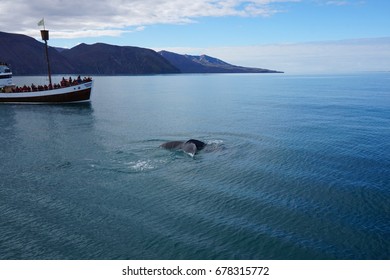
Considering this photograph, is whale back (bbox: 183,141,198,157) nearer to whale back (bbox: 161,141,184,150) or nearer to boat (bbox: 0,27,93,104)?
whale back (bbox: 161,141,184,150)

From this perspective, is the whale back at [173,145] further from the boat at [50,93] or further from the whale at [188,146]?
the boat at [50,93]

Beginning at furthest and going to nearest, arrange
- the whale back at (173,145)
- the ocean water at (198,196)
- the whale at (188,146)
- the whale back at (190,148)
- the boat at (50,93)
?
the boat at (50,93) < the whale back at (173,145) < the whale at (188,146) < the whale back at (190,148) < the ocean water at (198,196)

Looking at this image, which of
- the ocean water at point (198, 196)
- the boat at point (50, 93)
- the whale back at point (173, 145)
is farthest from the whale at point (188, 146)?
the boat at point (50, 93)

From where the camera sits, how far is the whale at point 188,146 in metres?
33.4

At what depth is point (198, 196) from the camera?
23.0m

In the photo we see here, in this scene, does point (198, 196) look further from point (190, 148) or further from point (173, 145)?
point (173, 145)

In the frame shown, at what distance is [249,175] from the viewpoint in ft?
88.5

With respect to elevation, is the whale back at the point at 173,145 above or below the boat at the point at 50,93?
below

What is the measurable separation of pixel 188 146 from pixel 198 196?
11614mm

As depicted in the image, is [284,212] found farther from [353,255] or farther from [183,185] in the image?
[183,185]

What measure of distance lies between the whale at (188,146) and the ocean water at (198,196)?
81cm

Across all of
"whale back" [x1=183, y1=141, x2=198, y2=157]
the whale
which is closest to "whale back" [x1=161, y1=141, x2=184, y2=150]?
the whale

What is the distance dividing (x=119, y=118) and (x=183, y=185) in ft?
121

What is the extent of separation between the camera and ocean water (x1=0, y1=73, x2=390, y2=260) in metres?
16.9
